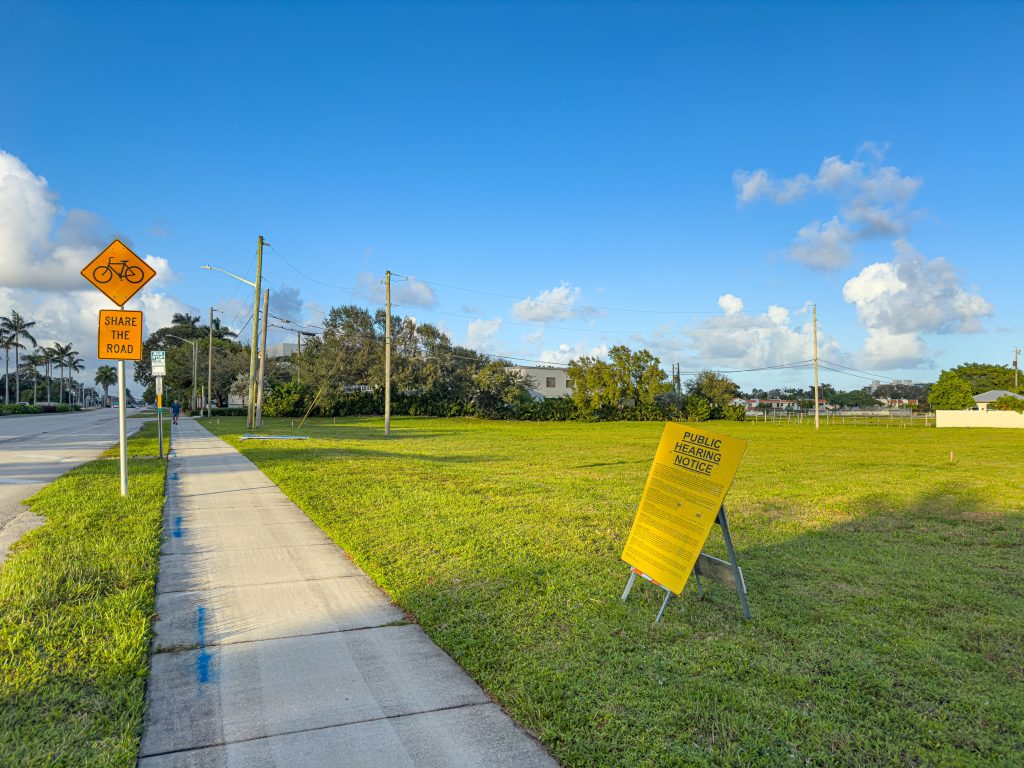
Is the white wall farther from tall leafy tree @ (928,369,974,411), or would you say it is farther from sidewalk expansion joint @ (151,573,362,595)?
sidewalk expansion joint @ (151,573,362,595)

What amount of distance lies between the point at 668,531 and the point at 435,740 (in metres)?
2.54

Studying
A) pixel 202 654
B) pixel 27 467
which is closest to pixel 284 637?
pixel 202 654

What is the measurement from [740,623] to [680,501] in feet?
3.15

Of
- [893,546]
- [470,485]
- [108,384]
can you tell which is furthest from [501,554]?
[108,384]

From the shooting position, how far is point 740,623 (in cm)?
468

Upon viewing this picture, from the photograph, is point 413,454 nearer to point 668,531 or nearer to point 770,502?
point 770,502

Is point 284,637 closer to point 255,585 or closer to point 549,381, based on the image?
point 255,585

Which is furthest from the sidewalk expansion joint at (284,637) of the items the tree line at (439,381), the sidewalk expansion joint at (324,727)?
the tree line at (439,381)

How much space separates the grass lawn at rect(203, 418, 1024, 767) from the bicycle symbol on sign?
4.04m

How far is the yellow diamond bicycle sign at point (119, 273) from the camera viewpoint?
9.16 m

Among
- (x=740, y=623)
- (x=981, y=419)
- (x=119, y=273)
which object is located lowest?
(x=740, y=623)

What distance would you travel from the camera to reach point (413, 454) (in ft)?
61.5

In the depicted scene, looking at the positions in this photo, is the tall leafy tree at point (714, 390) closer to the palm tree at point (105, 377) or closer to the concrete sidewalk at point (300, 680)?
the concrete sidewalk at point (300, 680)

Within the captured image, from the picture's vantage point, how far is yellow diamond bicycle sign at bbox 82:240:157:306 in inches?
360
